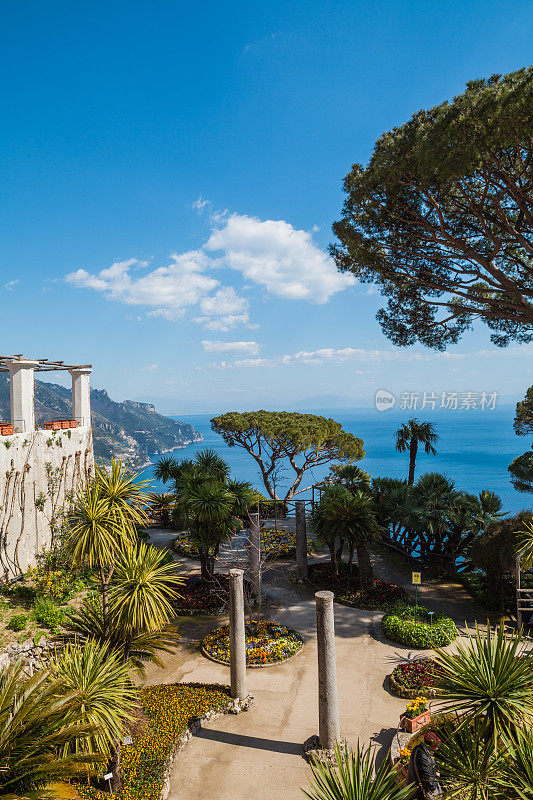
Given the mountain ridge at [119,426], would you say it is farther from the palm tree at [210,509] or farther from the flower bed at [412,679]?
the flower bed at [412,679]

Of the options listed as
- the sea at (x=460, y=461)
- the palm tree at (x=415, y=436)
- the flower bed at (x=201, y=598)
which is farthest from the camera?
the sea at (x=460, y=461)

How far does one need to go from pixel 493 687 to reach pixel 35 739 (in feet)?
16.6

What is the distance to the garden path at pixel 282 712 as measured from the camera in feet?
24.5

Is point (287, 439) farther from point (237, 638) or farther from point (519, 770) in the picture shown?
point (519, 770)

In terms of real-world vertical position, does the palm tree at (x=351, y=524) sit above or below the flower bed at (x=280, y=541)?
above

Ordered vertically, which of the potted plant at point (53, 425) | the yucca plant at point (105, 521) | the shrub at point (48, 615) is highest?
the potted plant at point (53, 425)

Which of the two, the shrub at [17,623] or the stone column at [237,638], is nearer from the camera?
the stone column at [237,638]

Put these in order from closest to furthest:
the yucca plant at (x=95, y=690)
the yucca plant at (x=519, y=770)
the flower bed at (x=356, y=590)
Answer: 1. the yucca plant at (x=519, y=770)
2. the yucca plant at (x=95, y=690)
3. the flower bed at (x=356, y=590)

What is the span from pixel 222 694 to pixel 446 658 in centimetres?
591

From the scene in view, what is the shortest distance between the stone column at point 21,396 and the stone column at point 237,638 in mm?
10059

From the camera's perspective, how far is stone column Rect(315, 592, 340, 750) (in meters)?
7.93

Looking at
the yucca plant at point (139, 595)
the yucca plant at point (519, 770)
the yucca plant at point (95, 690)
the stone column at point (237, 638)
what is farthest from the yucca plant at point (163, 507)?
the yucca plant at point (519, 770)

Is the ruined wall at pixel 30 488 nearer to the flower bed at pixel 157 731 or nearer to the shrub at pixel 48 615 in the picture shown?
the shrub at pixel 48 615

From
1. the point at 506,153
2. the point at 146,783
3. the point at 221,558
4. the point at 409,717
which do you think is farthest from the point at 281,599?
the point at 506,153
